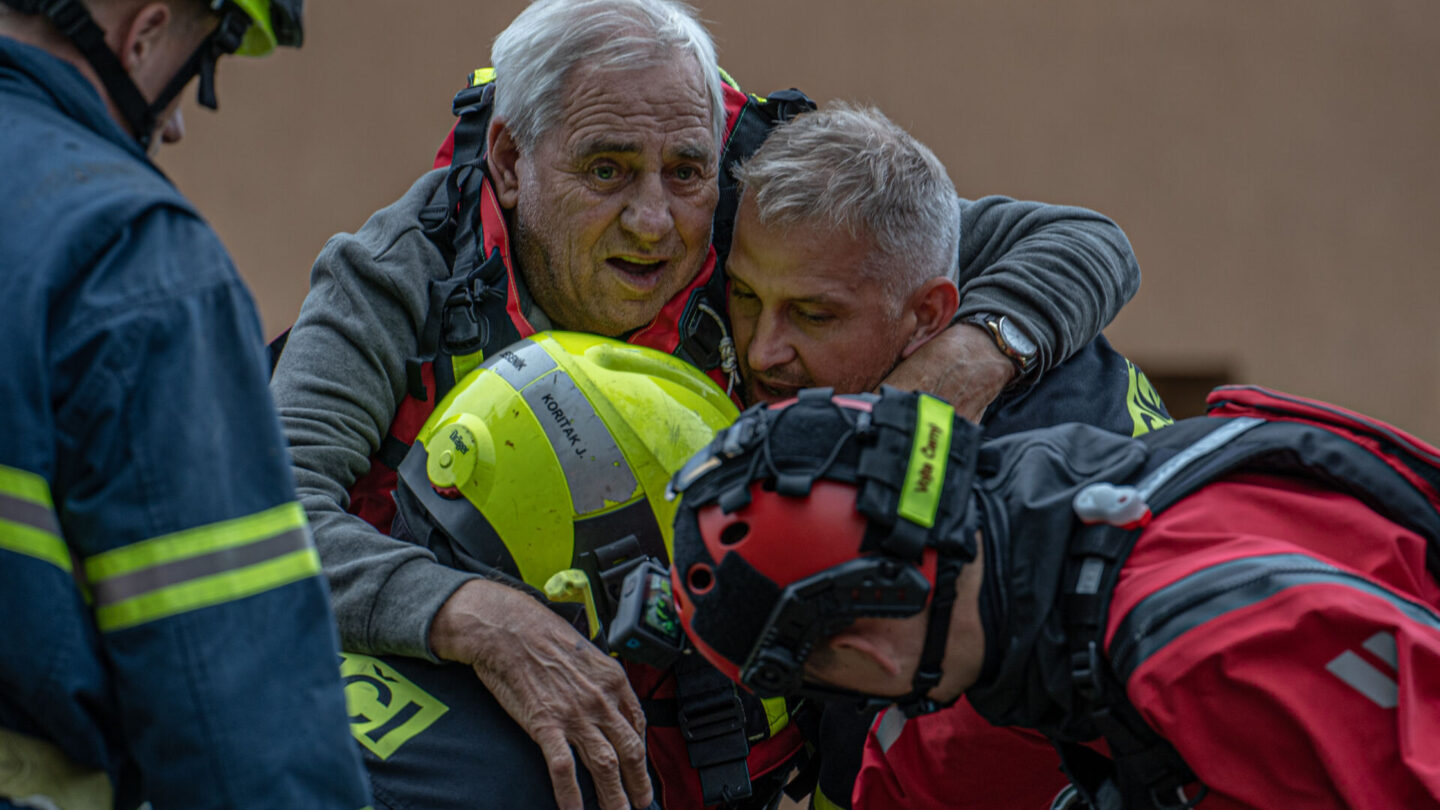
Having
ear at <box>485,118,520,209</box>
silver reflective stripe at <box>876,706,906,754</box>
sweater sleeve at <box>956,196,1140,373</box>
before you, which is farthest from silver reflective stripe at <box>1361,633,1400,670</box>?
ear at <box>485,118,520,209</box>

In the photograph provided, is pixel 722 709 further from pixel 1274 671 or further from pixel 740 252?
pixel 1274 671

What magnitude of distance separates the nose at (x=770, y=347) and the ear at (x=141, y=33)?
4.26 feet

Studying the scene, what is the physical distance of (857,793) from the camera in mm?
2262

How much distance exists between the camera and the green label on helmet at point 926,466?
168 centimetres

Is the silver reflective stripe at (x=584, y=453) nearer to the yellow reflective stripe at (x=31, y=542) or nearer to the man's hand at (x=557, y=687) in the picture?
the man's hand at (x=557, y=687)

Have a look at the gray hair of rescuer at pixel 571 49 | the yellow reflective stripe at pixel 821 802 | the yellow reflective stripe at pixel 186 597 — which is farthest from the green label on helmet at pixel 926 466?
the gray hair of rescuer at pixel 571 49

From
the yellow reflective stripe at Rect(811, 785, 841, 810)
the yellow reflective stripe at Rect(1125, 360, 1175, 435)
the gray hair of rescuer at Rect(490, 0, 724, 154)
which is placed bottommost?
the yellow reflective stripe at Rect(811, 785, 841, 810)

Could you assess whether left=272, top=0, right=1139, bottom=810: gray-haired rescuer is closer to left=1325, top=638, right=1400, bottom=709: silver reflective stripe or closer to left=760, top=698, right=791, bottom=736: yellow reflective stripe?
left=760, top=698, right=791, bottom=736: yellow reflective stripe

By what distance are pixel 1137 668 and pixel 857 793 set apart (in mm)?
785

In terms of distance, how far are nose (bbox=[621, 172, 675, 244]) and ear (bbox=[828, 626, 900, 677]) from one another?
1092 millimetres

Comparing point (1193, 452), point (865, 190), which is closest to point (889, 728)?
point (1193, 452)

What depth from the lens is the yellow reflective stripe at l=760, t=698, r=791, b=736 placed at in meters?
2.46

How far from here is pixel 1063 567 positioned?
1.72 meters

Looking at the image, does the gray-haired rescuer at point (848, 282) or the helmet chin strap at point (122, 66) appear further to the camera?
the gray-haired rescuer at point (848, 282)
